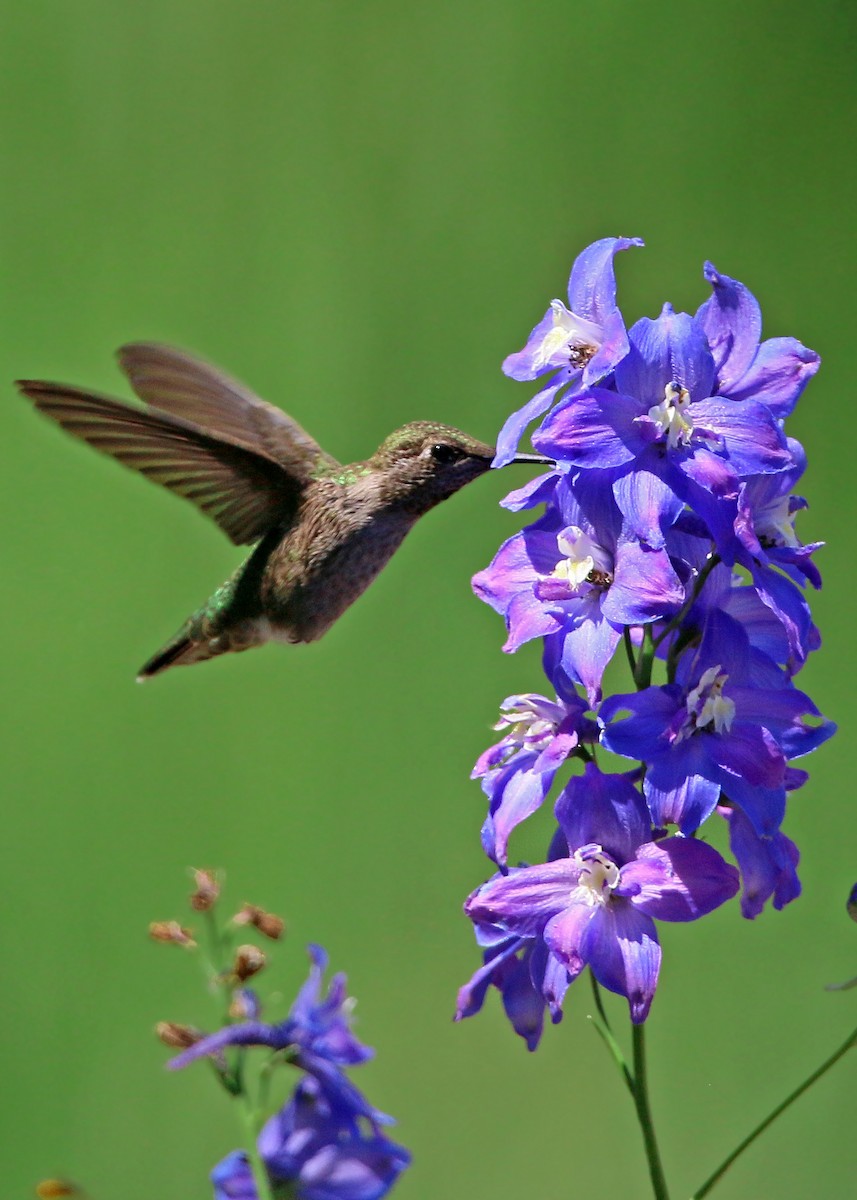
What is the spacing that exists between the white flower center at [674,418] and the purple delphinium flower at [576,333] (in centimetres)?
4

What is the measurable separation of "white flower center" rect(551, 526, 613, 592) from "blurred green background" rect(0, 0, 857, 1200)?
5.73 feet

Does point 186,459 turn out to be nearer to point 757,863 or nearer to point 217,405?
point 217,405

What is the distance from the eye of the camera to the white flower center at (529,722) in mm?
729

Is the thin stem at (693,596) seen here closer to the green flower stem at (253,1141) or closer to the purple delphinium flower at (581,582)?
the purple delphinium flower at (581,582)

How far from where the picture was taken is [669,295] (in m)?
2.65

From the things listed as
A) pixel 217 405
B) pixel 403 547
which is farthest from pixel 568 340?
pixel 403 547

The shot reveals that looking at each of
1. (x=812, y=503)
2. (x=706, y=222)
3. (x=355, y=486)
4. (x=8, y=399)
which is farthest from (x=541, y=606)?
(x=8, y=399)

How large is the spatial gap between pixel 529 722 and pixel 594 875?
0.35 ft

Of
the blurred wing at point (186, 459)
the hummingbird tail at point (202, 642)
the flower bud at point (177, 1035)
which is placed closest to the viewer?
the flower bud at point (177, 1035)

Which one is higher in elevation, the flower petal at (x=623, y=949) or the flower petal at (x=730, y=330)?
the flower petal at (x=730, y=330)

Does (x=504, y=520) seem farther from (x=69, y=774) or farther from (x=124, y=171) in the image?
(x=124, y=171)

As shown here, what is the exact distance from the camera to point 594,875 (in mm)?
667

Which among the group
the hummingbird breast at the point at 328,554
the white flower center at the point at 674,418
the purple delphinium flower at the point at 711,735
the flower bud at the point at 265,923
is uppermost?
the hummingbird breast at the point at 328,554

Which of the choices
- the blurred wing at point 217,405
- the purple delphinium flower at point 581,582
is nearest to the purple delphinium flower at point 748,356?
the purple delphinium flower at point 581,582
